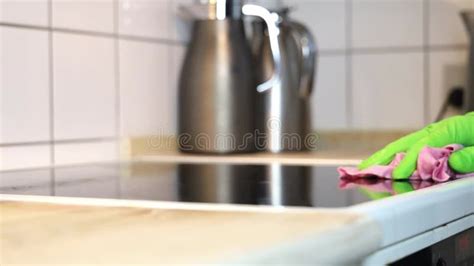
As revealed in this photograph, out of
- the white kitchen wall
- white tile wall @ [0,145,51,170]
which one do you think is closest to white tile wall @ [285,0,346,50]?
the white kitchen wall

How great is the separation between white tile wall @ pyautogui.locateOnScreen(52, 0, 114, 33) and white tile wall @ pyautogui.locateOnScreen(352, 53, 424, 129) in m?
0.54

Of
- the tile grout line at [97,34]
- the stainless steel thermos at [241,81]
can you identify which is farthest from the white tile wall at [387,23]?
the tile grout line at [97,34]

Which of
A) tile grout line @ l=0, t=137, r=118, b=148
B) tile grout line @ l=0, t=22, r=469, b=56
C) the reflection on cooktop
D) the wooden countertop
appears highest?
tile grout line @ l=0, t=22, r=469, b=56

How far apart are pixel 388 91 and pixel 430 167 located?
0.69m

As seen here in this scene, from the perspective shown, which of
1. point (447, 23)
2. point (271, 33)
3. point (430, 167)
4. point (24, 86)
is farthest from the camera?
point (447, 23)

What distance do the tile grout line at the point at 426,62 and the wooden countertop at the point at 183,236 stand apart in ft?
3.11

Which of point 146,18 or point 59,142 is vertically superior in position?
point 146,18

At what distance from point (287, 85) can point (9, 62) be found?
0.51 meters

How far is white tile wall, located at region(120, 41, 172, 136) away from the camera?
128 centimetres

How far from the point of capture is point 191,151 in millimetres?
1314

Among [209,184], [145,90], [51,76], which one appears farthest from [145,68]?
[209,184]

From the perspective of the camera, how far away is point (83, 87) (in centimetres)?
118

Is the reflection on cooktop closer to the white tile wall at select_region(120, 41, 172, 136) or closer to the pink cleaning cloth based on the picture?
the pink cleaning cloth

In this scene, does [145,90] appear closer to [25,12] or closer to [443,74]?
[25,12]
